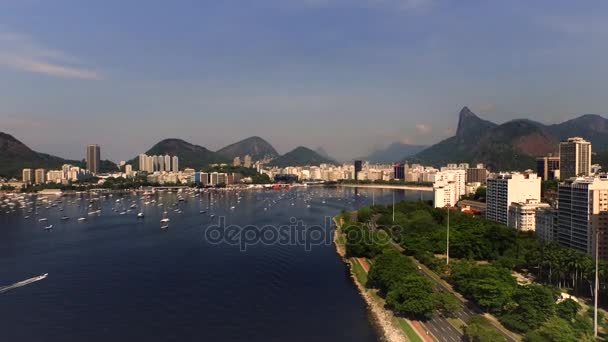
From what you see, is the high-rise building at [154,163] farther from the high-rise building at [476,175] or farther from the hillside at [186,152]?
the high-rise building at [476,175]

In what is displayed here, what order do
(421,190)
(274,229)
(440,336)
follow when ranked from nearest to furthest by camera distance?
1. (440,336)
2. (274,229)
3. (421,190)

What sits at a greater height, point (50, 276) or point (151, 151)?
point (151, 151)

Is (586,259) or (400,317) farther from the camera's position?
(586,259)

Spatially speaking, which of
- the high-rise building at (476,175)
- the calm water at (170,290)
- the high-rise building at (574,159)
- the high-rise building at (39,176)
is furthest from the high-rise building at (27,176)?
the high-rise building at (574,159)

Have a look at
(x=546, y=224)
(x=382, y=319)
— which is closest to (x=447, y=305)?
(x=382, y=319)

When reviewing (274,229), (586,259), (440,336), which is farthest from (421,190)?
(440,336)

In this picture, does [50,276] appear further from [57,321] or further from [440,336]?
[440,336]

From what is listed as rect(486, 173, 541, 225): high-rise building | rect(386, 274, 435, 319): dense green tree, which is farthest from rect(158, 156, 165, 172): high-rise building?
rect(386, 274, 435, 319): dense green tree
